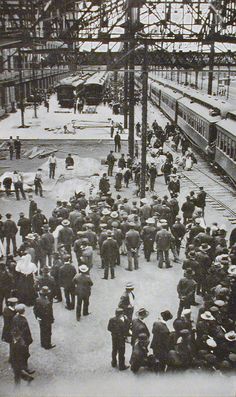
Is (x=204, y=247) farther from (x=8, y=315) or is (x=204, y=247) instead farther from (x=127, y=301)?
(x=8, y=315)

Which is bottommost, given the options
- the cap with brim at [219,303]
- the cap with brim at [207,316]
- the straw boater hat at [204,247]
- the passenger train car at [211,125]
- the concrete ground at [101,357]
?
the concrete ground at [101,357]

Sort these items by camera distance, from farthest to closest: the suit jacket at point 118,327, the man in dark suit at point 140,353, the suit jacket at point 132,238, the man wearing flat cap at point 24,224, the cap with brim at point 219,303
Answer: the man wearing flat cap at point 24,224, the suit jacket at point 132,238, the cap with brim at point 219,303, the suit jacket at point 118,327, the man in dark suit at point 140,353

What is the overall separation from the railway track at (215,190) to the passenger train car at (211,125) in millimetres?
710

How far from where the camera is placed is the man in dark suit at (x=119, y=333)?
8.60 meters

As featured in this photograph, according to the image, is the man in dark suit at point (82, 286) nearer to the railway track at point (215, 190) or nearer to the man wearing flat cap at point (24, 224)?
the man wearing flat cap at point (24, 224)

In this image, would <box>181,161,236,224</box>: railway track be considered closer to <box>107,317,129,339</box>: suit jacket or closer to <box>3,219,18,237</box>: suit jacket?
<box>3,219,18,237</box>: suit jacket

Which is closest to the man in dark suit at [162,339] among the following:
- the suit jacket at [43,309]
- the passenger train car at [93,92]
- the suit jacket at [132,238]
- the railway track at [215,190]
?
the suit jacket at [43,309]

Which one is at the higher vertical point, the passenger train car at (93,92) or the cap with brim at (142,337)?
the passenger train car at (93,92)

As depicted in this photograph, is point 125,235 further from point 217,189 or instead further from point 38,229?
point 217,189

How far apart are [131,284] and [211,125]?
637 inches

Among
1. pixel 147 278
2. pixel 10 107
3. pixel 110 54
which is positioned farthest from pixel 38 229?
pixel 10 107

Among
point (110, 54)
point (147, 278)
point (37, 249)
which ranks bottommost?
point (147, 278)

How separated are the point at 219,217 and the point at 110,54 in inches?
358

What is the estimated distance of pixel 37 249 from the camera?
12328 millimetres
